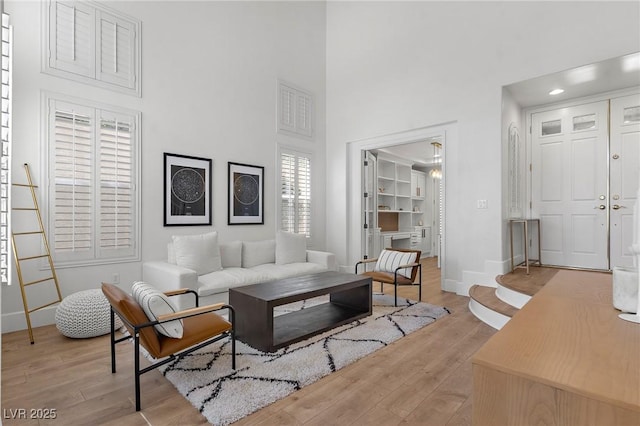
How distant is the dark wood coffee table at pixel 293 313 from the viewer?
110 inches

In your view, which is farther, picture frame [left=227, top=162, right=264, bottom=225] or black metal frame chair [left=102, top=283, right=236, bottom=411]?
picture frame [left=227, top=162, right=264, bottom=225]

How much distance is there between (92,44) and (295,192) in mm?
3410

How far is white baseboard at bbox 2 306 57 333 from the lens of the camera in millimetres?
3242

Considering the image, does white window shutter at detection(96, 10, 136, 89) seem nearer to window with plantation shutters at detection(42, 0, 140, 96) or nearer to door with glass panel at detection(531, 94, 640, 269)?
window with plantation shutters at detection(42, 0, 140, 96)

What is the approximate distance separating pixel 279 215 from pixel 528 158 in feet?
13.1

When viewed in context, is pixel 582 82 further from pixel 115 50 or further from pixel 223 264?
pixel 115 50

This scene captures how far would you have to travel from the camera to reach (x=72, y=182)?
142 inches

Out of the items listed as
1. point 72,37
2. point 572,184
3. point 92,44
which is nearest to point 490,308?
point 572,184

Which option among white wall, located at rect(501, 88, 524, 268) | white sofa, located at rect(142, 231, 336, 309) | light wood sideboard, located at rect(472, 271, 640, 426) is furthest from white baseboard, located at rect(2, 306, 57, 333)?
white wall, located at rect(501, 88, 524, 268)

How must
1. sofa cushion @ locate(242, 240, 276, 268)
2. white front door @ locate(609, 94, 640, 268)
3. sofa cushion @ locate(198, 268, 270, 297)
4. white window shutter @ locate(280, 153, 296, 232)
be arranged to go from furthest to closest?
white window shutter @ locate(280, 153, 296, 232), sofa cushion @ locate(242, 240, 276, 268), white front door @ locate(609, 94, 640, 268), sofa cushion @ locate(198, 268, 270, 297)

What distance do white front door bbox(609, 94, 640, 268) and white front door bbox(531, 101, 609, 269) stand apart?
8 centimetres

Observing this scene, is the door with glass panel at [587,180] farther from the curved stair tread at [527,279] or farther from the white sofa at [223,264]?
the white sofa at [223,264]

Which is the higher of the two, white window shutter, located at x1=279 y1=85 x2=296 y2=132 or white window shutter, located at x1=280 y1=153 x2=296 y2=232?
white window shutter, located at x1=279 y1=85 x2=296 y2=132

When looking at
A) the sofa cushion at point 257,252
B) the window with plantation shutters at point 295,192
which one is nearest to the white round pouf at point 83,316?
the sofa cushion at point 257,252
